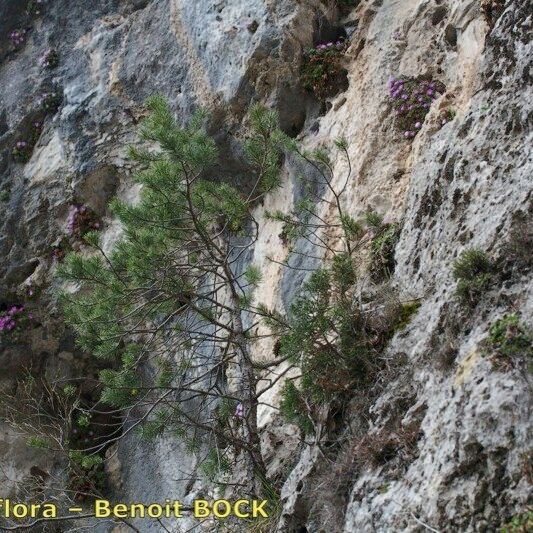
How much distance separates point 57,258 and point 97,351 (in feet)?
12.4

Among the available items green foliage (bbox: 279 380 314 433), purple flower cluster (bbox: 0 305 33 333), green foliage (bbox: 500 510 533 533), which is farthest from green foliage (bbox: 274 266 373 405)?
purple flower cluster (bbox: 0 305 33 333)

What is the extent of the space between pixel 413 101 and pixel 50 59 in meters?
5.65

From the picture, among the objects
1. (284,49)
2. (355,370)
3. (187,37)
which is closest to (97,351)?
(355,370)

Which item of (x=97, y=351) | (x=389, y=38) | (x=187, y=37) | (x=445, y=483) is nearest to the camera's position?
(x=445, y=483)

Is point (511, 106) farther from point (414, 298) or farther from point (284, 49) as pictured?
point (284, 49)

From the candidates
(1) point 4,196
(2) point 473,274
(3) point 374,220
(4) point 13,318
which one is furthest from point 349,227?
(1) point 4,196

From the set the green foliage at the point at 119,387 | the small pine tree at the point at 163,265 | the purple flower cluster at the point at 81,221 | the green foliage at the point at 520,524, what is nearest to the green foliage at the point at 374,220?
the small pine tree at the point at 163,265

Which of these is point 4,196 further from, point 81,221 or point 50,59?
point 50,59

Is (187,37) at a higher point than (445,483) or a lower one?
higher

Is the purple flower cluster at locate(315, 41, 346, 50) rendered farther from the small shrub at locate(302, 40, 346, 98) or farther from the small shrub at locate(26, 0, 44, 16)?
the small shrub at locate(26, 0, 44, 16)

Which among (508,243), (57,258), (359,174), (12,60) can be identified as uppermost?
(12,60)

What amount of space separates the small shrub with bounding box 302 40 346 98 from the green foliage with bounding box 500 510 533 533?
4893 millimetres

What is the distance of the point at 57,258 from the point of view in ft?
27.5

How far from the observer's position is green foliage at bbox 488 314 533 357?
9.05 feet
